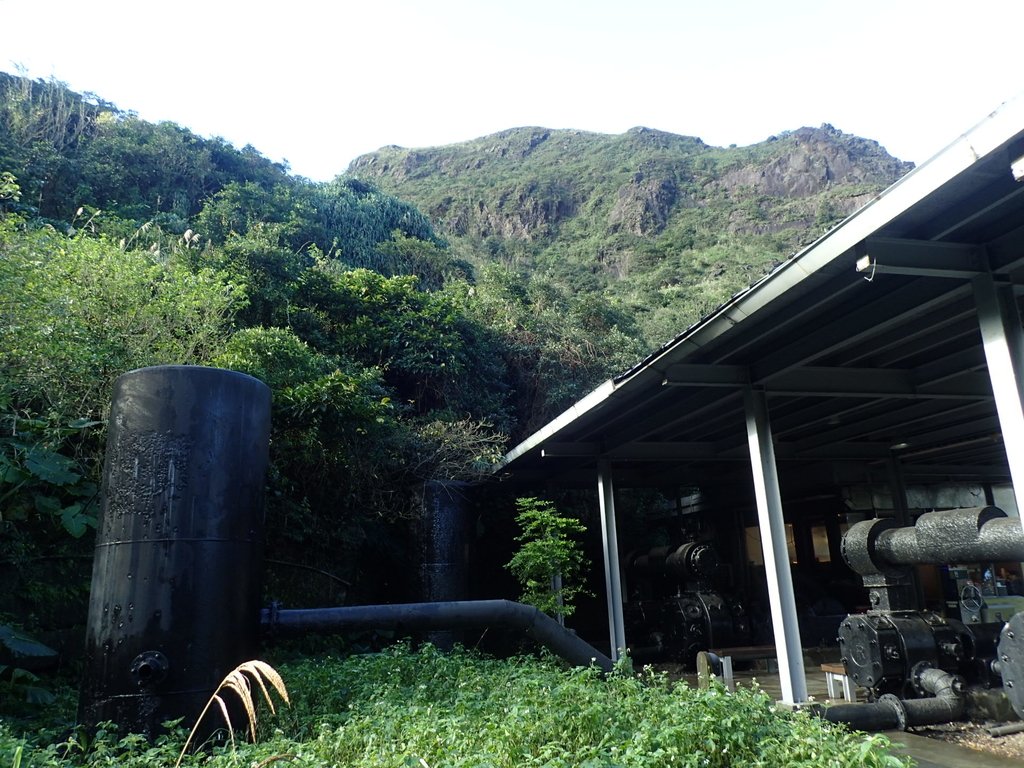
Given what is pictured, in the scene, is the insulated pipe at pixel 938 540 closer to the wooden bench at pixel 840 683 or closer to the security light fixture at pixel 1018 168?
the wooden bench at pixel 840 683

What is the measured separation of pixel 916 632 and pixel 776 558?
4.58 ft

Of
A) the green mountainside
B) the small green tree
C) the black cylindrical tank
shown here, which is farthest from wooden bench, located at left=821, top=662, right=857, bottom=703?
the green mountainside

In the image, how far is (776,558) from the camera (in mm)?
5848

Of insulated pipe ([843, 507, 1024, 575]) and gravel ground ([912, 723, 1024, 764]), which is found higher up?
insulated pipe ([843, 507, 1024, 575])

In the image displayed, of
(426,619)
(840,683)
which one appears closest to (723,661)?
(840,683)

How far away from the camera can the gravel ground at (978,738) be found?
4953 mm

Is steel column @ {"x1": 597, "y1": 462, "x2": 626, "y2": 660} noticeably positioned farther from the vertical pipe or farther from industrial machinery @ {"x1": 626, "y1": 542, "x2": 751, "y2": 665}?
the vertical pipe

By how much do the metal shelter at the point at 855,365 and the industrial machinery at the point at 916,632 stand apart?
800mm

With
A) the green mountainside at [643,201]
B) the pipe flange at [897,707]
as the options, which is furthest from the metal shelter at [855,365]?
the green mountainside at [643,201]

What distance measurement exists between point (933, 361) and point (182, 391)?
6.37 metres

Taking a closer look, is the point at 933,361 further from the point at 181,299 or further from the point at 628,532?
the point at 628,532

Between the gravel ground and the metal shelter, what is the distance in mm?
1120

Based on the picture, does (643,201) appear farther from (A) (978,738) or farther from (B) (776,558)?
(A) (978,738)

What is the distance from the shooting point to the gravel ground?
495 cm
